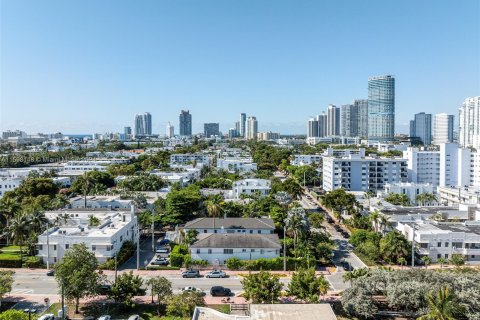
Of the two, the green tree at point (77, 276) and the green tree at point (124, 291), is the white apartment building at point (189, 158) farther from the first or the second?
the green tree at point (124, 291)

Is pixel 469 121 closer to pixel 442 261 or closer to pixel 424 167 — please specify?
pixel 424 167

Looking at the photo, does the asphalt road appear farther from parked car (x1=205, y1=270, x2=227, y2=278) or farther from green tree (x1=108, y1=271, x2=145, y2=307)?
green tree (x1=108, y1=271, x2=145, y2=307)

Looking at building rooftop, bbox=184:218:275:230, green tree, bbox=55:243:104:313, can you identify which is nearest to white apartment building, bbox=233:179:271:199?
building rooftop, bbox=184:218:275:230

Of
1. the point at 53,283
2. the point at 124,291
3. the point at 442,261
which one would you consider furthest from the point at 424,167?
the point at 53,283

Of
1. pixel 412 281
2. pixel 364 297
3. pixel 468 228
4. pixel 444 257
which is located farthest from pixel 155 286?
pixel 468 228

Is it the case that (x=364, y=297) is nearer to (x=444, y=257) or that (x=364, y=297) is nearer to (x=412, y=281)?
(x=412, y=281)

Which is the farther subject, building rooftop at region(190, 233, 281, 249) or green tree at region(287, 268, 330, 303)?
building rooftop at region(190, 233, 281, 249)
